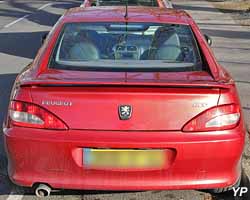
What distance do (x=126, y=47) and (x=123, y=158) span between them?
Result: 52.8 inches

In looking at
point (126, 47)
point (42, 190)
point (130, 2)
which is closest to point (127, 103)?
point (42, 190)

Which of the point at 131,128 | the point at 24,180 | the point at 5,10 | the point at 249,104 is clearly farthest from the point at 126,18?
the point at 5,10

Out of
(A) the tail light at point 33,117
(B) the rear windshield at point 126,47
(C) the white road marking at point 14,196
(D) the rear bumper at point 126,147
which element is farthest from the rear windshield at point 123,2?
(D) the rear bumper at point 126,147

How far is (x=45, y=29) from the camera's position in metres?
17.3

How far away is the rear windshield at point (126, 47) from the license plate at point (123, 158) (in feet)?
2.69

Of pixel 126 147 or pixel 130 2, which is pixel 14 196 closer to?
pixel 126 147

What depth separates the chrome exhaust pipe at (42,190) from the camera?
4.00 m

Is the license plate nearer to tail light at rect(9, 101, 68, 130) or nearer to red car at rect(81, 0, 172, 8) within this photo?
tail light at rect(9, 101, 68, 130)

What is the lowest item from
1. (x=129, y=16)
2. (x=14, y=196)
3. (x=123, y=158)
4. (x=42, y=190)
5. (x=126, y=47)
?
(x=14, y=196)

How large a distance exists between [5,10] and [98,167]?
74.2 feet

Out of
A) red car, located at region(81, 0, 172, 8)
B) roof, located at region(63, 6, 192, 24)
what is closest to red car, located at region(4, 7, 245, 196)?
roof, located at region(63, 6, 192, 24)

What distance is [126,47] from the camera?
4738 mm

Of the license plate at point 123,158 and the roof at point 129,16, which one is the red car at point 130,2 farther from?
the license plate at point 123,158

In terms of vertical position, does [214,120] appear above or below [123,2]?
above
